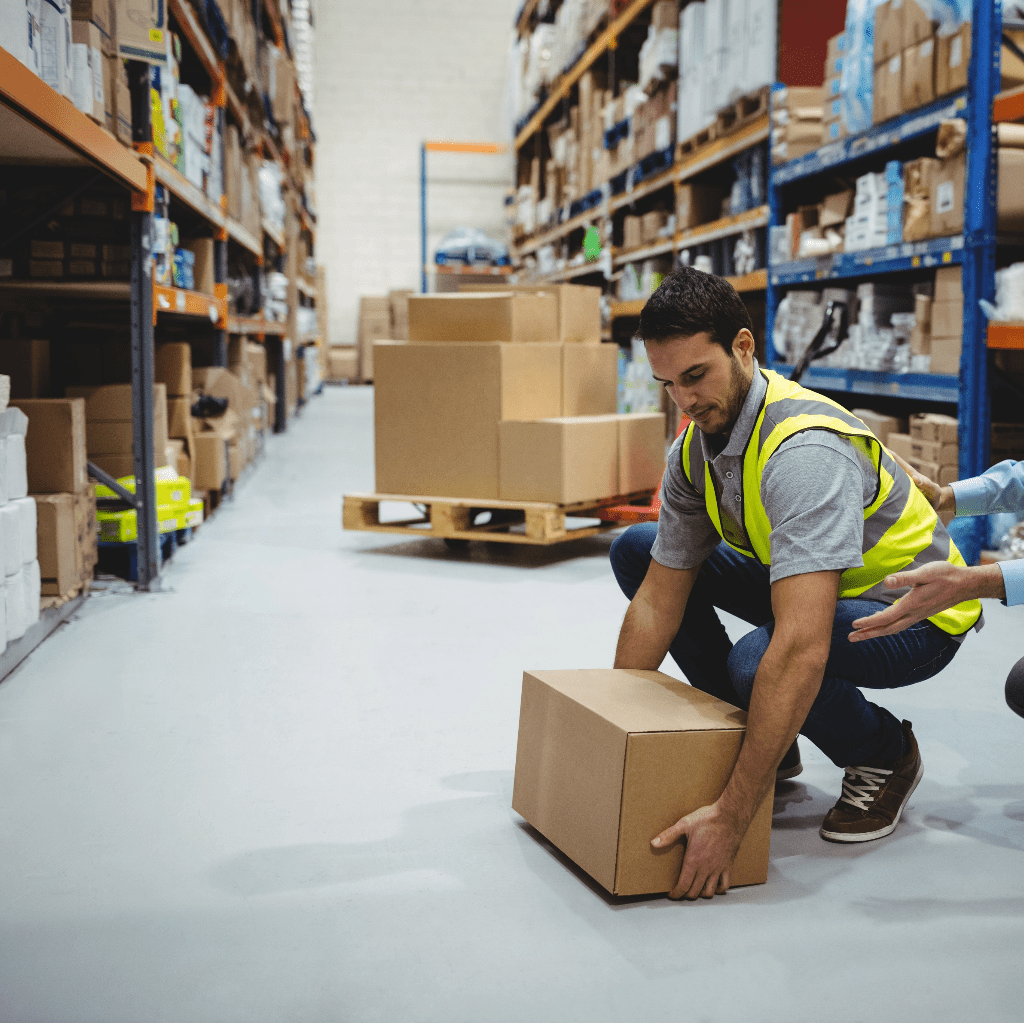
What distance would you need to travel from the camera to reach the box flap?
5.99ft

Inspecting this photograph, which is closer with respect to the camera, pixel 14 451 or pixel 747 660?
pixel 747 660

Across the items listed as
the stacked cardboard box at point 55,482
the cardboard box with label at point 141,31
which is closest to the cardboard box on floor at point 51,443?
the stacked cardboard box at point 55,482

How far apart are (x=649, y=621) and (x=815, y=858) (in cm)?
55

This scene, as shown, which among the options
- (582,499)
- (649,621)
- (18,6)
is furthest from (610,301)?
(649,621)

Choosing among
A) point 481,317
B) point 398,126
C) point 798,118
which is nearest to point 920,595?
point 481,317

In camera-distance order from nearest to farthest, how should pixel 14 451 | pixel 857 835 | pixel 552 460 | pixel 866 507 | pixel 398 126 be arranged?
1. pixel 866 507
2. pixel 857 835
3. pixel 14 451
4. pixel 552 460
5. pixel 398 126

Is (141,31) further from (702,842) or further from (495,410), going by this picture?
(702,842)

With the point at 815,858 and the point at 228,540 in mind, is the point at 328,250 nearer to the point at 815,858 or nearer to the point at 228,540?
the point at 228,540

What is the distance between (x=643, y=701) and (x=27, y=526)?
86.6 inches

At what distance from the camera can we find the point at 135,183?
3906 millimetres

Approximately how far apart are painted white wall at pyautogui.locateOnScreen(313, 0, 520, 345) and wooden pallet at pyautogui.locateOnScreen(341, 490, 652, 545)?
1439cm

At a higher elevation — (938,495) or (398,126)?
(398,126)

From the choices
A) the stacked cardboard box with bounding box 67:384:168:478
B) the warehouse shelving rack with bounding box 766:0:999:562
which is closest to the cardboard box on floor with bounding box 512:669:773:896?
the warehouse shelving rack with bounding box 766:0:999:562

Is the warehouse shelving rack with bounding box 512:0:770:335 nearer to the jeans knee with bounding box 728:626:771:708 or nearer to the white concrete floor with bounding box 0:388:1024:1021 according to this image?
the white concrete floor with bounding box 0:388:1024:1021
